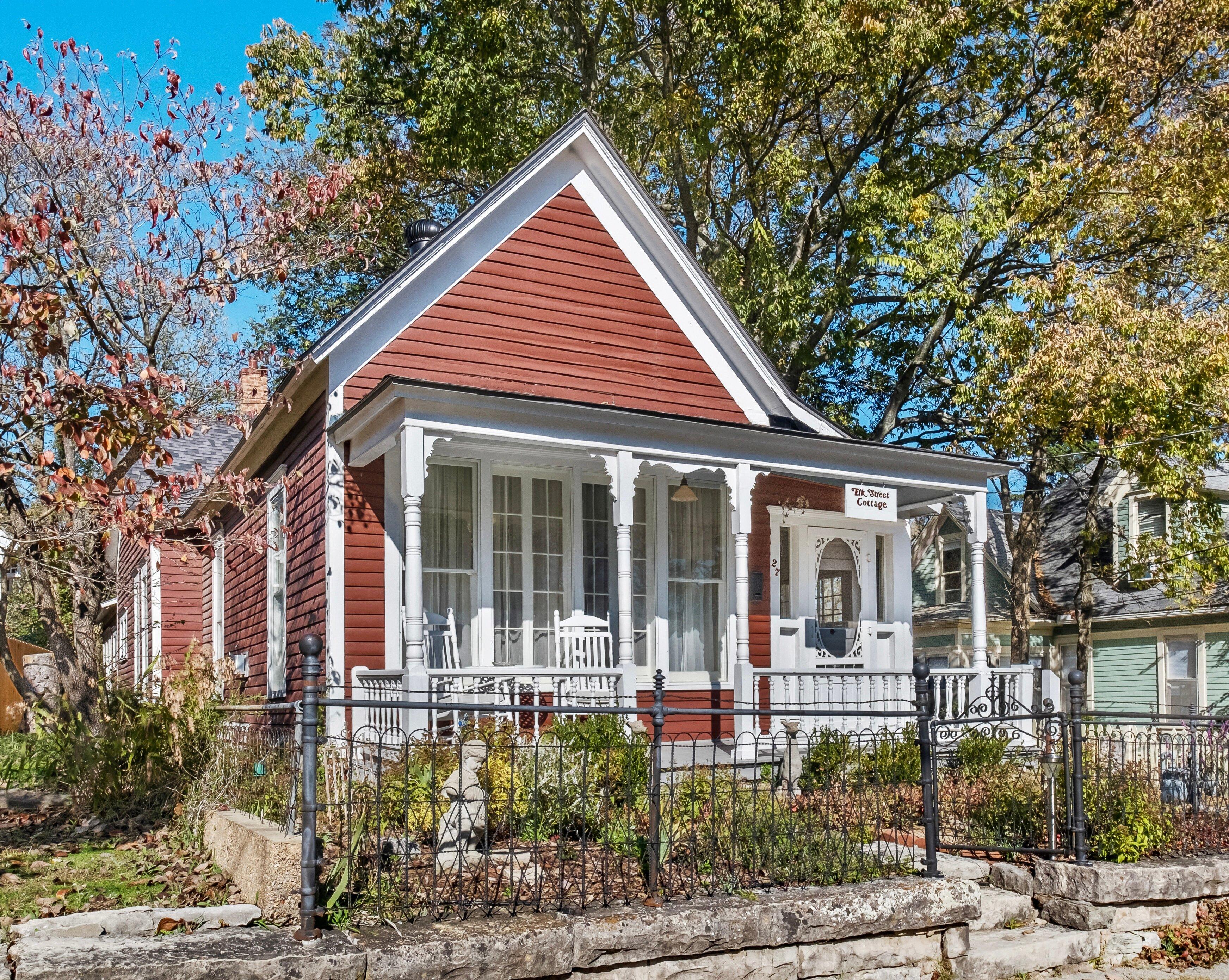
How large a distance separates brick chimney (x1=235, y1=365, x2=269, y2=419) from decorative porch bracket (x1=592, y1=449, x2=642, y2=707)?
514 cm

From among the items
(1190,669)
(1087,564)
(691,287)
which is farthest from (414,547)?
(1190,669)

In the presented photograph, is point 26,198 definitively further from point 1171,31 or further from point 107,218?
point 1171,31

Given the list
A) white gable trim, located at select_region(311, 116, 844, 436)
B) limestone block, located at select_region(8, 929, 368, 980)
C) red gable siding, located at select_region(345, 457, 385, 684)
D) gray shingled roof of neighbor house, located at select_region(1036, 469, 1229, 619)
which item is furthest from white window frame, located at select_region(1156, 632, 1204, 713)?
limestone block, located at select_region(8, 929, 368, 980)

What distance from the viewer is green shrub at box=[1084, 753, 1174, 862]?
799 centimetres

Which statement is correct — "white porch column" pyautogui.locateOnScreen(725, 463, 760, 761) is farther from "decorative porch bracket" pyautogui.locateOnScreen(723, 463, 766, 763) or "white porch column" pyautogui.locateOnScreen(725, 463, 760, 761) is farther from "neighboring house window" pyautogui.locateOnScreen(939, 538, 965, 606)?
"neighboring house window" pyautogui.locateOnScreen(939, 538, 965, 606)

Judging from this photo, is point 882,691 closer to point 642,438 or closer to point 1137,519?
point 642,438

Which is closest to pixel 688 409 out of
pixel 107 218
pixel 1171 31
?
pixel 107 218

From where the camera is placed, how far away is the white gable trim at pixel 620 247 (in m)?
11.8

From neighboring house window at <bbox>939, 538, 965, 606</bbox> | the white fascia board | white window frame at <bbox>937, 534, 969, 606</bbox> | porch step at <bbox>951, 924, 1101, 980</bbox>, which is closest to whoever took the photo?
porch step at <bbox>951, 924, 1101, 980</bbox>

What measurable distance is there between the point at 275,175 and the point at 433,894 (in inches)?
350

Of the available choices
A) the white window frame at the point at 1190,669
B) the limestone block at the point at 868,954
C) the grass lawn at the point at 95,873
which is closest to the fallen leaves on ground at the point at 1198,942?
the limestone block at the point at 868,954

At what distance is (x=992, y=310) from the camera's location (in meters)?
19.4

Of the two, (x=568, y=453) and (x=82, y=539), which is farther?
(x=82, y=539)

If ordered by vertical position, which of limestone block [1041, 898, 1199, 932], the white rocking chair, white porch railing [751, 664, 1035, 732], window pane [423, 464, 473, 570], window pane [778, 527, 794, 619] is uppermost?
window pane [423, 464, 473, 570]
